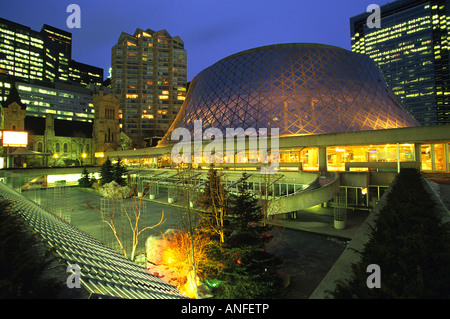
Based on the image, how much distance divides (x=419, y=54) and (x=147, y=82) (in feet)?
512

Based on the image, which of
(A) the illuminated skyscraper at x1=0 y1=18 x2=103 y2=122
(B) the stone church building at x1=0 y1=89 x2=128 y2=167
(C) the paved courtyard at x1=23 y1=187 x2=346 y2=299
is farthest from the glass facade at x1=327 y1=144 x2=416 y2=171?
(A) the illuminated skyscraper at x1=0 y1=18 x2=103 y2=122

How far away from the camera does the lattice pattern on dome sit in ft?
133

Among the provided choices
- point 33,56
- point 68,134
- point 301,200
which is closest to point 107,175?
point 301,200

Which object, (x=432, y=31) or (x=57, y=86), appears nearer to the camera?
(x=57, y=86)

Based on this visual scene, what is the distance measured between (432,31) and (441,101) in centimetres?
3993

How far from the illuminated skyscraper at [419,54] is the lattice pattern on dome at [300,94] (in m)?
117

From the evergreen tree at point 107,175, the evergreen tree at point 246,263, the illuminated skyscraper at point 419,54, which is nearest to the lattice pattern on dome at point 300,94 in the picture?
the evergreen tree at point 107,175

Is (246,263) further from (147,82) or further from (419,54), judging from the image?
(419,54)

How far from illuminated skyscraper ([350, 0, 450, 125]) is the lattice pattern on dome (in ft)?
384

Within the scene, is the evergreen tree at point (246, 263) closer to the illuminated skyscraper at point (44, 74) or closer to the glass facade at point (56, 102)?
the illuminated skyscraper at point (44, 74)

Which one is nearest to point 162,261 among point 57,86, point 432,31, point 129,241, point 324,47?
point 129,241

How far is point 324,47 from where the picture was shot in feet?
163

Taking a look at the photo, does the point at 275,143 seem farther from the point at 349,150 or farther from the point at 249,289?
the point at 249,289

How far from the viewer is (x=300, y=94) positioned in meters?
43.8
